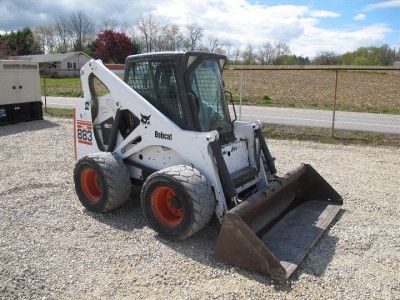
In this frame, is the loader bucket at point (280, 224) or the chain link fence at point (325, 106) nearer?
the loader bucket at point (280, 224)

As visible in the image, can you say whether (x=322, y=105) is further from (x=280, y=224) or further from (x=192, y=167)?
(x=192, y=167)

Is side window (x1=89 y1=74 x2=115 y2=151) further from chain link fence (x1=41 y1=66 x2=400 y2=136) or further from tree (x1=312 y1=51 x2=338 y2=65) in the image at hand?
tree (x1=312 y1=51 x2=338 y2=65)

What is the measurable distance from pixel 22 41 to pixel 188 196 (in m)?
80.2

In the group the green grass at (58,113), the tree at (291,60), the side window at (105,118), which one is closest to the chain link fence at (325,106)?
the green grass at (58,113)

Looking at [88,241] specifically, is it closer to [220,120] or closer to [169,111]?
[169,111]

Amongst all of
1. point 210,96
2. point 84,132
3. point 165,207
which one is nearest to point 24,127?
point 84,132

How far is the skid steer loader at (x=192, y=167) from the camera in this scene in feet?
14.8

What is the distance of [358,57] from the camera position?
3123 inches

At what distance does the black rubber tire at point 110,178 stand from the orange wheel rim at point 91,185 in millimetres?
88

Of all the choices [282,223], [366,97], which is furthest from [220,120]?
[366,97]

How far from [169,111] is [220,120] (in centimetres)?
72

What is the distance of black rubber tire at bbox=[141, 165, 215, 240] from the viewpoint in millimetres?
4480

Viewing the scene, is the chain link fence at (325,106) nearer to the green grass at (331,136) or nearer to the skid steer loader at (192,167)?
the green grass at (331,136)

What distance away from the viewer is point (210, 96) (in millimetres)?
5422
